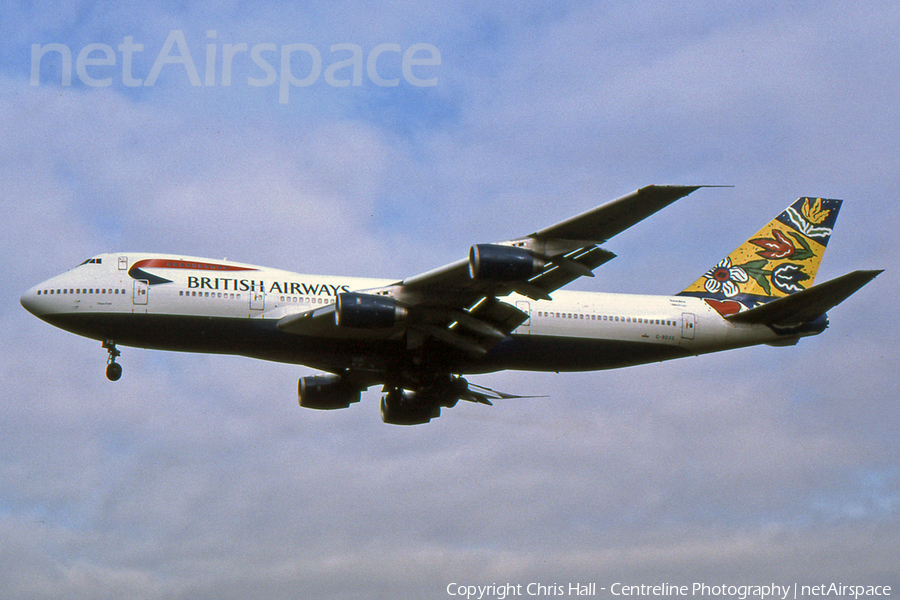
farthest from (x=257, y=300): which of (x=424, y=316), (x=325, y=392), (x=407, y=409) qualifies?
(x=407, y=409)

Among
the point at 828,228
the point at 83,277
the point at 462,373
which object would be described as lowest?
the point at 462,373

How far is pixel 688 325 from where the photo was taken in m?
37.5

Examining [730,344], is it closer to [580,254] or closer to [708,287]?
[708,287]

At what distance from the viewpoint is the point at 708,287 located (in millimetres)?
39906

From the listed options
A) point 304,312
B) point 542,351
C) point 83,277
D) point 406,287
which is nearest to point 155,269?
point 83,277

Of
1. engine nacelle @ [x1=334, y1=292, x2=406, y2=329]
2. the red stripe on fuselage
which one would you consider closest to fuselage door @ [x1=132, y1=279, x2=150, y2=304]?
the red stripe on fuselage

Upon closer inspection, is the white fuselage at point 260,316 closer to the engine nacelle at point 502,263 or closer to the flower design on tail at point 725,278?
the flower design on tail at point 725,278

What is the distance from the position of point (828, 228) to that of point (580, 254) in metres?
19.4

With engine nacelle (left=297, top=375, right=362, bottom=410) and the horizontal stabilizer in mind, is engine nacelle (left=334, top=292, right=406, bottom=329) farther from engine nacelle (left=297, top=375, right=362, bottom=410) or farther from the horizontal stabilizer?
the horizontal stabilizer

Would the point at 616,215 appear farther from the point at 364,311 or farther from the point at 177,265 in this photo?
the point at 177,265

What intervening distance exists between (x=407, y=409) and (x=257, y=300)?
25.1 ft

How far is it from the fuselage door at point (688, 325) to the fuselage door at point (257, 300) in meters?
15.6

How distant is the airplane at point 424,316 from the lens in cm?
3048

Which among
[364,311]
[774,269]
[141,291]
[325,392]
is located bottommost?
[325,392]
